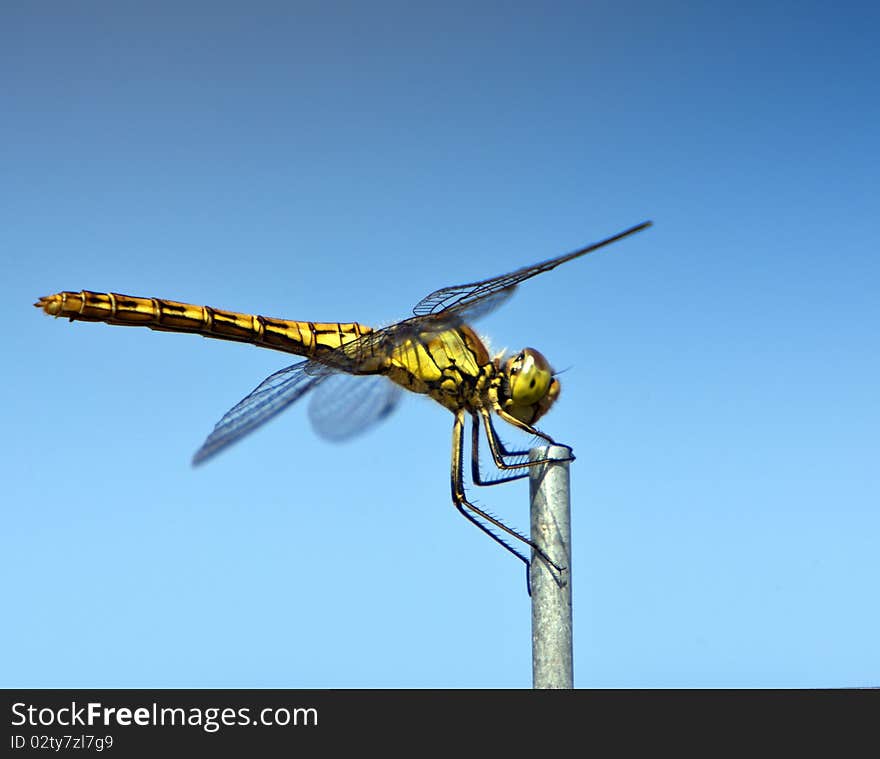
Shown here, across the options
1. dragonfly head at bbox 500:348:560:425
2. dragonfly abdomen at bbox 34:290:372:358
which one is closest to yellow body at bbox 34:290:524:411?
dragonfly abdomen at bbox 34:290:372:358

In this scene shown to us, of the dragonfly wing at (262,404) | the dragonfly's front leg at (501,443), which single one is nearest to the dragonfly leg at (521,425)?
the dragonfly's front leg at (501,443)

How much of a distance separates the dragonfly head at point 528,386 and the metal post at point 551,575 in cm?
144

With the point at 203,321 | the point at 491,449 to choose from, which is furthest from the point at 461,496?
the point at 203,321

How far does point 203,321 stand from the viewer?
22.4 feet

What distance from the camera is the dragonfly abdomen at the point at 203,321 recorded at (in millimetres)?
6355

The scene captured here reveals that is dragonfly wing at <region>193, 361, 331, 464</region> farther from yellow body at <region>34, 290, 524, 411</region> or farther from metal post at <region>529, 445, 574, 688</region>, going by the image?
metal post at <region>529, 445, 574, 688</region>

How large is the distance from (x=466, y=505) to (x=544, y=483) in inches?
50.7

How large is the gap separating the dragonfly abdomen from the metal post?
2.71 metres

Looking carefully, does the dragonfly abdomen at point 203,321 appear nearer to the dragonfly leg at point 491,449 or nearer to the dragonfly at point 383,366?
the dragonfly at point 383,366

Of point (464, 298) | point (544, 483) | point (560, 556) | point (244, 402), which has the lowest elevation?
point (560, 556)

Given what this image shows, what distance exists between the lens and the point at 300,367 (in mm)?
6516

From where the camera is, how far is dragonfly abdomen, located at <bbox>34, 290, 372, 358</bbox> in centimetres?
636
